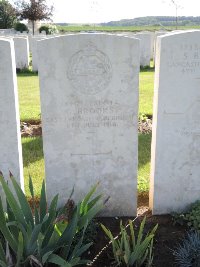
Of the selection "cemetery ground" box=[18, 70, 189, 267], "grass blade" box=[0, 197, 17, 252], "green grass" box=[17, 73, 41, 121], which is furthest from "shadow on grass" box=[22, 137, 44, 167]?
"grass blade" box=[0, 197, 17, 252]

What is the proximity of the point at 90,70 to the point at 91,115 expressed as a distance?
44 cm

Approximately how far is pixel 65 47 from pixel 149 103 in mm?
5104

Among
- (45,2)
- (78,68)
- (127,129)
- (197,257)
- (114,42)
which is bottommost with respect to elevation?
(197,257)

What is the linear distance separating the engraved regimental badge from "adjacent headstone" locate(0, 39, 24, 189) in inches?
21.7

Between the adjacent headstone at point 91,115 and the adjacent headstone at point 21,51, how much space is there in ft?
33.5

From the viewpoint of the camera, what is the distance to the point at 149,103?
26.7 ft

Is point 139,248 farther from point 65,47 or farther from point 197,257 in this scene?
point 65,47

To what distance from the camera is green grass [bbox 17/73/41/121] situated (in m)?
7.12

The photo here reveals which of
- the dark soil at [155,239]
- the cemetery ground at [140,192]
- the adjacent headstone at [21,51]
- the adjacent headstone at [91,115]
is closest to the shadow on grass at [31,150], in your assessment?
the cemetery ground at [140,192]

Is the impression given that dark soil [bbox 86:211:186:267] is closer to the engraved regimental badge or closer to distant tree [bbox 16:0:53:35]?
the engraved regimental badge

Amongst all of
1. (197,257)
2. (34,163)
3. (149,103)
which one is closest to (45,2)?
(149,103)

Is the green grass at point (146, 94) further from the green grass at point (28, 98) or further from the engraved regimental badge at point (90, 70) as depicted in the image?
the engraved regimental badge at point (90, 70)

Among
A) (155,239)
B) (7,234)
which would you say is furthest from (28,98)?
(7,234)

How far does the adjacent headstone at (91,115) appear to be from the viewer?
328cm
